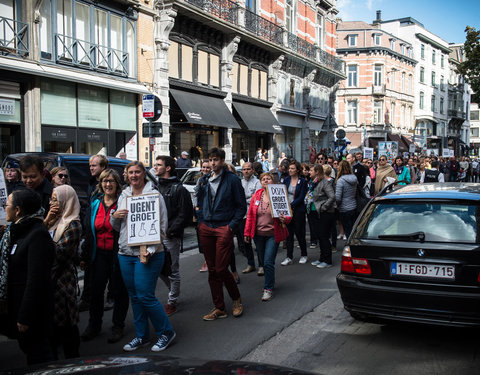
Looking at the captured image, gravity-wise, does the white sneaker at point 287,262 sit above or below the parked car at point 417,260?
below

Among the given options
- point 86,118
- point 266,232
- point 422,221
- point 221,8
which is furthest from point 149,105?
point 221,8

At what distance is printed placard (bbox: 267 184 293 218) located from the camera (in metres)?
6.47

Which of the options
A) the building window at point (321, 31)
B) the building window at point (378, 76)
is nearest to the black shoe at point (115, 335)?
the building window at point (321, 31)

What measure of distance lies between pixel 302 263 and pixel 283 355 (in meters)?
4.27

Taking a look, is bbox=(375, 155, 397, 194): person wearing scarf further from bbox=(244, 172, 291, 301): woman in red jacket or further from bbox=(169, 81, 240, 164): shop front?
bbox=(169, 81, 240, 164): shop front

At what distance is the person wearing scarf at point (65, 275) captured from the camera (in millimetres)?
3908

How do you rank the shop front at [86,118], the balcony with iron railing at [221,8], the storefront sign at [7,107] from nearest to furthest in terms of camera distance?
1. the storefront sign at [7,107]
2. the shop front at [86,118]
3. the balcony with iron railing at [221,8]

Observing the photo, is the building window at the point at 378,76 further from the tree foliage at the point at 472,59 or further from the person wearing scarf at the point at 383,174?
the person wearing scarf at the point at 383,174

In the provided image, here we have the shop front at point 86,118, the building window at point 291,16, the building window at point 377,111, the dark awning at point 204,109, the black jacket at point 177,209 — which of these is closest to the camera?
the black jacket at point 177,209

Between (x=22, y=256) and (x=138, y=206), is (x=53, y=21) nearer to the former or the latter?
(x=138, y=206)

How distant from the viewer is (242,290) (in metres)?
6.91

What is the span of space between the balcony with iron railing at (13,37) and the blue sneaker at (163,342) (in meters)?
11.7

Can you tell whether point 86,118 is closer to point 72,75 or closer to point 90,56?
point 72,75

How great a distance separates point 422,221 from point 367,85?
158ft
